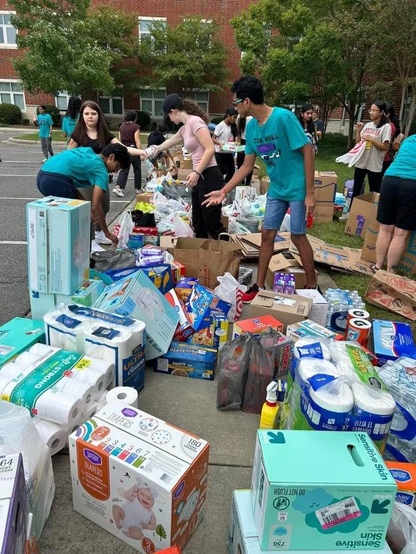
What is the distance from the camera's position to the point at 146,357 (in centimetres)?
303

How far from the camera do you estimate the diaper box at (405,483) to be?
1830 millimetres

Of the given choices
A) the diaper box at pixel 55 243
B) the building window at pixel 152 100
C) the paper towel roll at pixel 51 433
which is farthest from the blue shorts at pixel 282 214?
the building window at pixel 152 100

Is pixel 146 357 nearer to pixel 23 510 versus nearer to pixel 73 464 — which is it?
pixel 73 464

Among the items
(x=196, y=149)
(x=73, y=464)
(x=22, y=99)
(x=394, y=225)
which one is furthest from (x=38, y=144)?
(x=73, y=464)

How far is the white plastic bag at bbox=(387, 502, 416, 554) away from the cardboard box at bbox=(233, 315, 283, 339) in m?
1.38

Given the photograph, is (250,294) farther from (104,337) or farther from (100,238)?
(100,238)

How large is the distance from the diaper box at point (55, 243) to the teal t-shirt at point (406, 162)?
2.84 metres

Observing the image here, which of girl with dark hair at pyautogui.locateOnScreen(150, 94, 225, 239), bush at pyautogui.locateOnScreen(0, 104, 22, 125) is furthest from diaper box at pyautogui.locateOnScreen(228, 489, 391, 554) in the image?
bush at pyautogui.locateOnScreen(0, 104, 22, 125)

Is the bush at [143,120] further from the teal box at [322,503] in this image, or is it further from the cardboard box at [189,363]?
the teal box at [322,503]

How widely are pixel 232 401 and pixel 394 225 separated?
2.71 metres

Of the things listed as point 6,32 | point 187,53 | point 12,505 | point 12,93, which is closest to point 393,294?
point 12,505

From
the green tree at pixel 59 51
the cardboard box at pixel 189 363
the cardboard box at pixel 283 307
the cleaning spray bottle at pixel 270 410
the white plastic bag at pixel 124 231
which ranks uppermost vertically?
the green tree at pixel 59 51

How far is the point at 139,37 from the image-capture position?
2712cm

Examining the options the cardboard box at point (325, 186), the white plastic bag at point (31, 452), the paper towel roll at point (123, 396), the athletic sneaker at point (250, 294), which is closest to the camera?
the white plastic bag at point (31, 452)
